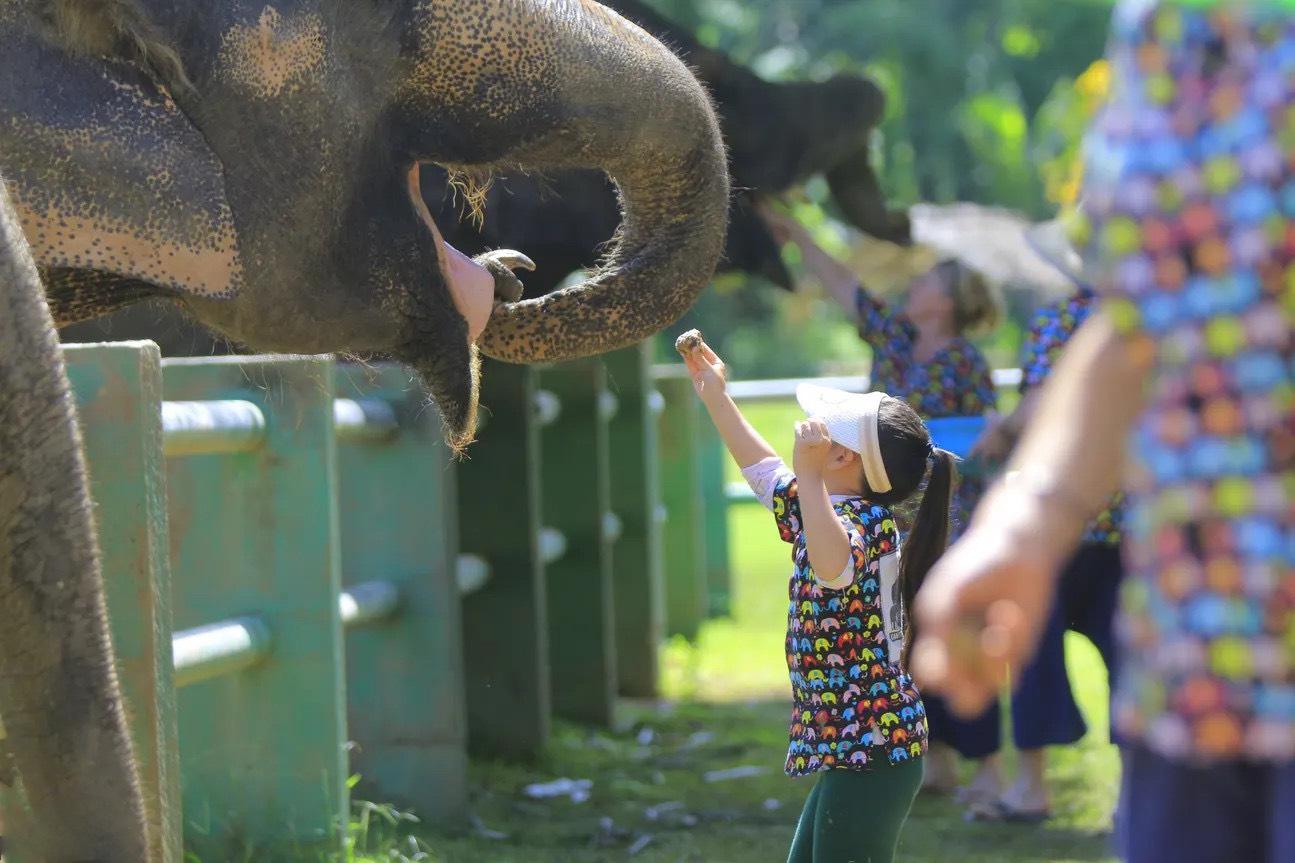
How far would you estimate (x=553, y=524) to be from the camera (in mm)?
7234

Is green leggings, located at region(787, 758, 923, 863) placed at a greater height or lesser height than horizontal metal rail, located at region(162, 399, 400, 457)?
lesser

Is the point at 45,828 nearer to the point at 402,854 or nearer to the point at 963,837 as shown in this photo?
the point at 402,854

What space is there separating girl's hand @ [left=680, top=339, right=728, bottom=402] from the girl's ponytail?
0.42m

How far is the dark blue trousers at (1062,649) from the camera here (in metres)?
5.70

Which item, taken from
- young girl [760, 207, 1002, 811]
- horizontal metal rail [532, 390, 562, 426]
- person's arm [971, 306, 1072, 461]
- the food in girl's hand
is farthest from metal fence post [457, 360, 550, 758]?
the food in girl's hand

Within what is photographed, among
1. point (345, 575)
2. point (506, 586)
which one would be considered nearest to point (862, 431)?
point (345, 575)

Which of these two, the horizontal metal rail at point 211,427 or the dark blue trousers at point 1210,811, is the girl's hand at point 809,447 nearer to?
the horizontal metal rail at point 211,427

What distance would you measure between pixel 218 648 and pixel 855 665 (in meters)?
1.27

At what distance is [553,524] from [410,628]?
6.04 ft

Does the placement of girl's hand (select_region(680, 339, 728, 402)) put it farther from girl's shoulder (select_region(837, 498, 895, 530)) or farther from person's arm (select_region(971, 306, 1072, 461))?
person's arm (select_region(971, 306, 1072, 461))

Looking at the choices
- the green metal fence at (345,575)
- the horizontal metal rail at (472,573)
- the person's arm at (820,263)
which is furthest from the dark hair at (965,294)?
the horizontal metal rail at (472,573)

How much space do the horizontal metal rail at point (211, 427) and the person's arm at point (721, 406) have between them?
95 cm

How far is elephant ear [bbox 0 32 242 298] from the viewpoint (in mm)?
3107

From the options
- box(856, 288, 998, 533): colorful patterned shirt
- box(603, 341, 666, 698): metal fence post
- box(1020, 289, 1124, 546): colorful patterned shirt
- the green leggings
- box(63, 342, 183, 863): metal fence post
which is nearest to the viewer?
box(63, 342, 183, 863): metal fence post
